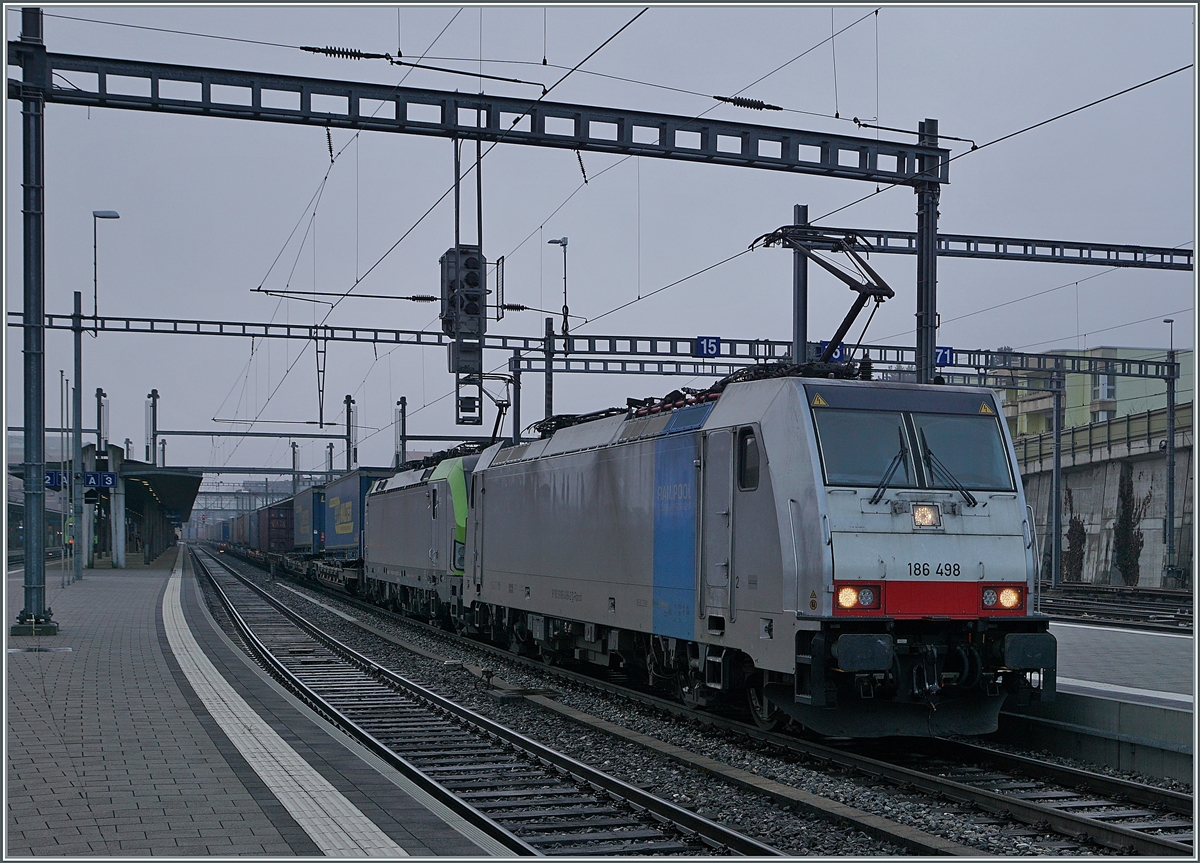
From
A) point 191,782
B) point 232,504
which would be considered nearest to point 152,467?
point 191,782

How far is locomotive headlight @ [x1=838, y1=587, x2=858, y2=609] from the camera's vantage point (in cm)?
999

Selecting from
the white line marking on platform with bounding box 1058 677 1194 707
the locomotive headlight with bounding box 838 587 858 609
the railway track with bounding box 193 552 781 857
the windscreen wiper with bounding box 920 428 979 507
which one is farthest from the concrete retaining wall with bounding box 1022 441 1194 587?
the locomotive headlight with bounding box 838 587 858 609

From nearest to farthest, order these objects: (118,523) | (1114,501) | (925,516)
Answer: (925,516) → (1114,501) → (118,523)

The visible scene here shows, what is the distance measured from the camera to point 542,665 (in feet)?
57.8

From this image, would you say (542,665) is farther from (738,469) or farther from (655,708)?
(738,469)

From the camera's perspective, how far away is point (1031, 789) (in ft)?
30.7

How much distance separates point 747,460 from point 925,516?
67.1 inches

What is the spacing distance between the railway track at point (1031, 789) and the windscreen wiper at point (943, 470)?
2218mm

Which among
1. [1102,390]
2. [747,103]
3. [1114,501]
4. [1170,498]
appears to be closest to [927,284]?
[747,103]

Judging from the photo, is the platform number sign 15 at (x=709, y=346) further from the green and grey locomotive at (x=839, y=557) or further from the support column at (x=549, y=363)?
the green and grey locomotive at (x=839, y=557)

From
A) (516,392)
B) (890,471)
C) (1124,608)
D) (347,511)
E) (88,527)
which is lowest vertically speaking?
(1124,608)

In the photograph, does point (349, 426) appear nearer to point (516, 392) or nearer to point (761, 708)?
point (516, 392)

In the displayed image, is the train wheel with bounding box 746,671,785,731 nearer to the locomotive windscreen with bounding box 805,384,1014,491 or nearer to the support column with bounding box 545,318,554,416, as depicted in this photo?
the locomotive windscreen with bounding box 805,384,1014,491

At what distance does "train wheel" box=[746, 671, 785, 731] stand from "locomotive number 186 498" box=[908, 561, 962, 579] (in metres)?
1.81
